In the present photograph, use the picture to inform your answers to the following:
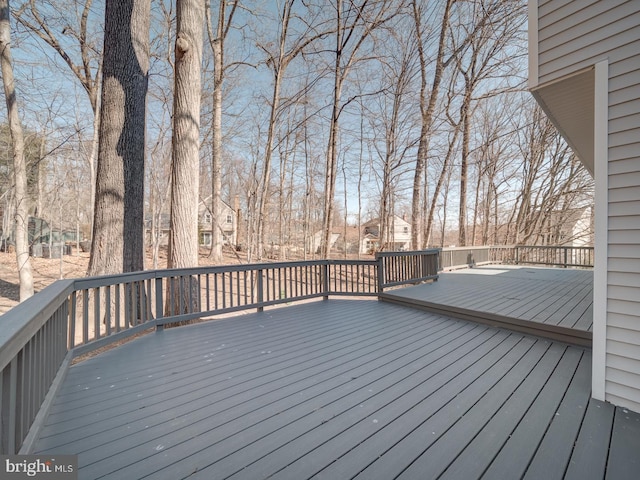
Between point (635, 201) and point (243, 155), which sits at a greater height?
point (243, 155)

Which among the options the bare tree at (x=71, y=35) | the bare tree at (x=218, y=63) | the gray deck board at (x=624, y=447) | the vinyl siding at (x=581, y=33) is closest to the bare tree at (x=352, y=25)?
the bare tree at (x=218, y=63)

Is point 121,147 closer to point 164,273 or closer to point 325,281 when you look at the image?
point 164,273

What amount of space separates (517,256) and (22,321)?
13.6 meters

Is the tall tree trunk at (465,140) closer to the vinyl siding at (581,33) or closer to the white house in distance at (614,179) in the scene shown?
the vinyl siding at (581,33)

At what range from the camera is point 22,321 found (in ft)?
4.18

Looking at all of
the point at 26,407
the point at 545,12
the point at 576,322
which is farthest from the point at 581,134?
the point at 26,407

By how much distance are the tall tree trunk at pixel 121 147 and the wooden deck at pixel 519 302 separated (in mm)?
4293

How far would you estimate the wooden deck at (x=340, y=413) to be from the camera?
4.55 feet

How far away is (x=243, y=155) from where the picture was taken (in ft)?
54.8

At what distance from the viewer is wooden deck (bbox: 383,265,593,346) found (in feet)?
10.4

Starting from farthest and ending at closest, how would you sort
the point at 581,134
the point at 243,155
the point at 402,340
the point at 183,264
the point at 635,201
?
1. the point at 243,155
2. the point at 183,264
3. the point at 581,134
4. the point at 402,340
5. the point at 635,201

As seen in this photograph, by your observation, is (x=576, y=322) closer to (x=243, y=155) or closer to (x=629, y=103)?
(x=629, y=103)

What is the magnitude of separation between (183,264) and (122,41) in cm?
342

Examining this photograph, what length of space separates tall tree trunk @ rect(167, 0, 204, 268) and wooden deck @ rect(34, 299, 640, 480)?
1762 mm
